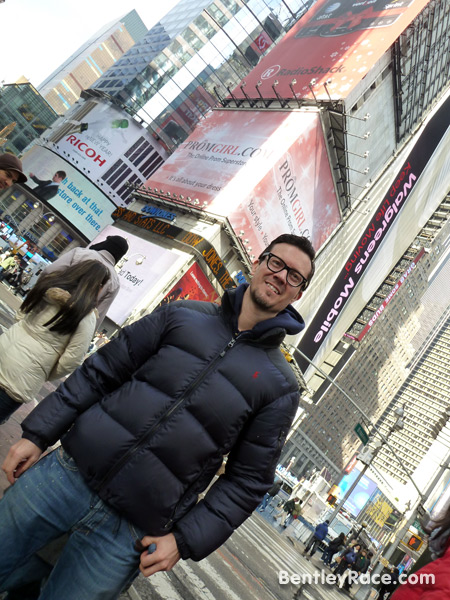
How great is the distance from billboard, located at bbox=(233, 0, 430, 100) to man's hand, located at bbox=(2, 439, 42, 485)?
2976cm

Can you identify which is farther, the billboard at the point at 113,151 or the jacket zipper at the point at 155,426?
the billboard at the point at 113,151

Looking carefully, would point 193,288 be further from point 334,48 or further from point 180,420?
point 180,420

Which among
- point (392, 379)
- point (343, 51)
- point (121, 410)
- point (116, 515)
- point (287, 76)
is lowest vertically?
point (116, 515)

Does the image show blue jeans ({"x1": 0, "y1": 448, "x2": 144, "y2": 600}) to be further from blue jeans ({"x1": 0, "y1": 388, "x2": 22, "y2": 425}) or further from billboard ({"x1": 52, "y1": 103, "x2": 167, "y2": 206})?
billboard ({"x1": 52, "y1": 103, "x2": 167, "y2": 206})

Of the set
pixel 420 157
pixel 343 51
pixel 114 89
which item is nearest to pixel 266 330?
pixel 343 51

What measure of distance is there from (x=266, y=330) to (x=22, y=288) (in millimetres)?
22829

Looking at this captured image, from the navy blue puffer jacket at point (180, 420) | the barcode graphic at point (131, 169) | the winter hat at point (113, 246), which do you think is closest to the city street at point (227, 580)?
the navy blue puffer jacket at point (180, 420)

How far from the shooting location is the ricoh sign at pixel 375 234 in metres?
35.8

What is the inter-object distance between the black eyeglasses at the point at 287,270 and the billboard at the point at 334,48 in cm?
2864

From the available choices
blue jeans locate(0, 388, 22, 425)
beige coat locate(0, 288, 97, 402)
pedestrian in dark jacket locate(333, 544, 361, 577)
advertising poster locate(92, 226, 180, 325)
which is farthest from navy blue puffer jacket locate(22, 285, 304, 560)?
advertising poster locate(92, 226, 180, 325)

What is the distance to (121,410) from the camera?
2451 mm

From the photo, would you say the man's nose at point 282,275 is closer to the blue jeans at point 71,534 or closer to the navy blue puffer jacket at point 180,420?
the navy blue puffer jacket at point 180,420

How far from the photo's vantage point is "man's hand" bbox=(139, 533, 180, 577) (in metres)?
2.23

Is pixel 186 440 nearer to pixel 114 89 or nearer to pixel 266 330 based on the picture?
pixel 266 330
